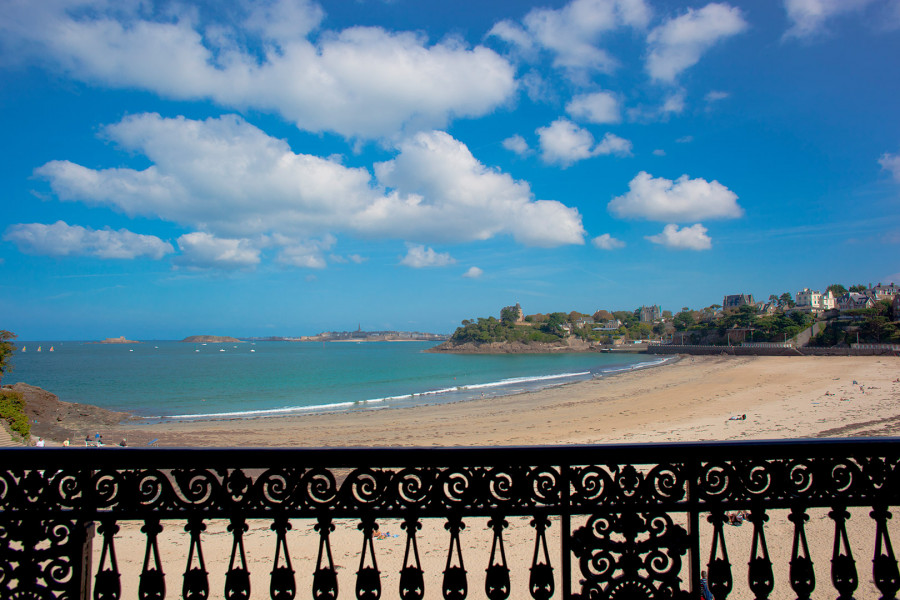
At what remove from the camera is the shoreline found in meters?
17.4

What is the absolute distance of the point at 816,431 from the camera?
15672 mm

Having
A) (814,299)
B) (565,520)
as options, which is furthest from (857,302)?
(565,520)

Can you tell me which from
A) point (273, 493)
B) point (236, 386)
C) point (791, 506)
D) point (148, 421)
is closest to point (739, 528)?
point (791, 506)

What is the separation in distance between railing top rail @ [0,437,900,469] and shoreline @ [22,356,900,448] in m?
Answer: 10.6

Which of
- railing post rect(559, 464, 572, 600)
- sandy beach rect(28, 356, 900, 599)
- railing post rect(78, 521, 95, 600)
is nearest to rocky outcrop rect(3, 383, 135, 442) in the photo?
sandy beach rect(28, 356, 900, 599)

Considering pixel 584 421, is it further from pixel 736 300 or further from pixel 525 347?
pixel 736 300

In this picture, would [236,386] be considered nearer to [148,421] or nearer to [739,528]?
[148,421]

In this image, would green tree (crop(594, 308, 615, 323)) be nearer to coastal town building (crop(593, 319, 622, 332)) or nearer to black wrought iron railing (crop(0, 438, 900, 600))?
coastal town building (crop(593, 319, 622, 332))

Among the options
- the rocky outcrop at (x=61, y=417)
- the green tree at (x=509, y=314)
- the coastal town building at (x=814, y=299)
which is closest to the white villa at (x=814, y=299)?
the coastal town building at (x=814, y=299)

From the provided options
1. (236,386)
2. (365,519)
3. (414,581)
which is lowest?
(236,386)

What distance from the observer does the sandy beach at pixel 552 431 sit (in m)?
6.46

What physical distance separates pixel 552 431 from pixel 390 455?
62.3 feet

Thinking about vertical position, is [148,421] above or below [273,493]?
below

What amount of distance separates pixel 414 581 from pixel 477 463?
1.99 ft
